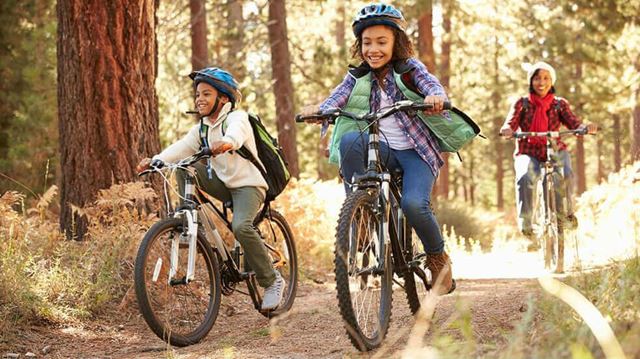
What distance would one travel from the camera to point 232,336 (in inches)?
242

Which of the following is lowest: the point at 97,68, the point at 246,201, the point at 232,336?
the point at 232,336

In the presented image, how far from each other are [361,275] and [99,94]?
12.9 ft

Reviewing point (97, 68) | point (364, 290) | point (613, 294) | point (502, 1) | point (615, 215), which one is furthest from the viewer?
point (502, 1)

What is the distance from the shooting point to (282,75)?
56.2 feet

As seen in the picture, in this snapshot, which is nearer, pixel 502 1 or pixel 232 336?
pixel 232 336

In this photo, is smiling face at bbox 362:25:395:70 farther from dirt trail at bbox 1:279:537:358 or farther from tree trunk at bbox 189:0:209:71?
tree trunk at bbox 189:0:209:71

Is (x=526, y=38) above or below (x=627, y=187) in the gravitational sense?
above

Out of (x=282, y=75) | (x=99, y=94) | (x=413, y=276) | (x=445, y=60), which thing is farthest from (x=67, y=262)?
(x=445, y=60)

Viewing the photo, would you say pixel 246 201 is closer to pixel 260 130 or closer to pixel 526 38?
pixel 260 130

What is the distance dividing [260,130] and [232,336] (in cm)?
151

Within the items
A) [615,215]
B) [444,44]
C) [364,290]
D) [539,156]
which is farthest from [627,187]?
[444,44]

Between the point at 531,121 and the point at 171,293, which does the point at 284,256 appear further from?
the point at 531,121

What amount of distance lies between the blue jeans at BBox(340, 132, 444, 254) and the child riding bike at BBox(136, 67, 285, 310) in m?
0.98

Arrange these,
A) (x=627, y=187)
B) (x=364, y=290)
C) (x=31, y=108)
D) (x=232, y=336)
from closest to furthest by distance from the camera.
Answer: (x=364, y=290), (x=232, y=336), (x=627, y=187), (x=31, y=108)
